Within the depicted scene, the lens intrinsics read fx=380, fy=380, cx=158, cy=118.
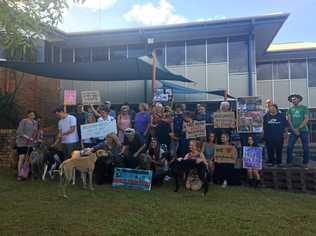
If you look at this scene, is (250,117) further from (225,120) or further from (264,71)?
(264,71)

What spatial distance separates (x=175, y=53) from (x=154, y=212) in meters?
13.5

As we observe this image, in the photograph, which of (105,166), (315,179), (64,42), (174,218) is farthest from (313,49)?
(174,218)

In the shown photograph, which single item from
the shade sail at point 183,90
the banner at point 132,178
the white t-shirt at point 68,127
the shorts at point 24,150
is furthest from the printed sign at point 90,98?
the shade sail at point 183,90

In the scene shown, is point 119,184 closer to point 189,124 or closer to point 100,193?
point 100,193

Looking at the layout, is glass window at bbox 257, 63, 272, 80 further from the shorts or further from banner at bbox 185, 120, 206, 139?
the shorts

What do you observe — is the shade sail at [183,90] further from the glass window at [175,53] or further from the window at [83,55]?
the window at [83,55]

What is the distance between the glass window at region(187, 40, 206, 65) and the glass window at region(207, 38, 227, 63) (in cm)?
29

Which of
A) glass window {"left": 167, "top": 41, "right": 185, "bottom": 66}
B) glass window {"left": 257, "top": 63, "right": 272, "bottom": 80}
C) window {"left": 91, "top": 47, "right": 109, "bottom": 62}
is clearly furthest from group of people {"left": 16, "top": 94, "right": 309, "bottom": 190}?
glass window {"left": 257, "top": 63, "right": 272, "bottom": 80}

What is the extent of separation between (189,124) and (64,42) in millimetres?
12380

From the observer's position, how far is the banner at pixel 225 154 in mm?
8211

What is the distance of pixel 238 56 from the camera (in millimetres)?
18125

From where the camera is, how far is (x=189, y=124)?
8523mm

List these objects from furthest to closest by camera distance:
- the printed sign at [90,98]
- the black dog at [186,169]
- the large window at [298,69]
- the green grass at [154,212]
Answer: the large window at [298,69]
the printed sign at [90,98]
the black dog at [186,169]
the green grass at [154,212]

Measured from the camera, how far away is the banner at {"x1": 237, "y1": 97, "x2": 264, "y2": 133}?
Result: 898 centimetres
